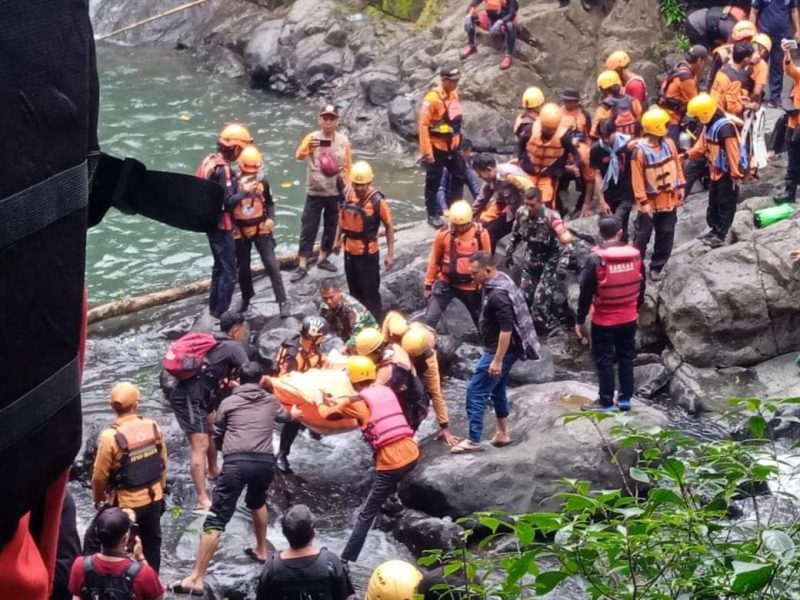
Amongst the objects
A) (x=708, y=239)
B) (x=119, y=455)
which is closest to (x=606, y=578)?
(x=119, y=455)

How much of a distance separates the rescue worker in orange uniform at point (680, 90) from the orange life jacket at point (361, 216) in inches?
151

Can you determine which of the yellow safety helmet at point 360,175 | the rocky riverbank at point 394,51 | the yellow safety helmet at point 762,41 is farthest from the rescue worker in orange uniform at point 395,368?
the rocky riverbank at point 394,51

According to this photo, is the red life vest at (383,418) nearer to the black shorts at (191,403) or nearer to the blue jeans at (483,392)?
the blue jeans at (483,392)

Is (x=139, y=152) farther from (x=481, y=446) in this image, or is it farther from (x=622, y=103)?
(x=481, y=446)

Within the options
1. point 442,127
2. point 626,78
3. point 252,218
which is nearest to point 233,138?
point 252,218

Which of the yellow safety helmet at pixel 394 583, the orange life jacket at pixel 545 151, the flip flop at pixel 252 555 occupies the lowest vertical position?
the flip flop at pixel 252 555

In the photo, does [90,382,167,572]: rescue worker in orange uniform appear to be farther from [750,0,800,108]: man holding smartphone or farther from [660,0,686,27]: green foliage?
[660,0,686,27]: green foliage

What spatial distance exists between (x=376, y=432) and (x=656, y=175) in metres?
4.23

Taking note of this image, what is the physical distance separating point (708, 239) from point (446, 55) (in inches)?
345

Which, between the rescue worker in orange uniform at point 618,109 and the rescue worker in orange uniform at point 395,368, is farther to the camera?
the rescue worker in orange uniform at point 618,109

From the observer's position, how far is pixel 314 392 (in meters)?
8.23

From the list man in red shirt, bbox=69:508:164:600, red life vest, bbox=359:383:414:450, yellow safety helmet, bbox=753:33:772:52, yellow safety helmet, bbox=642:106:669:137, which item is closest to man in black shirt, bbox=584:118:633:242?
yellow safety helmet, bbox=642:106:669:137

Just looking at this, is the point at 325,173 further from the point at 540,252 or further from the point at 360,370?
the point at 360,370

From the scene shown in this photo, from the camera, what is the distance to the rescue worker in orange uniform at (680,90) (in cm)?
1210
